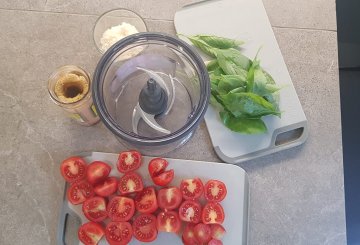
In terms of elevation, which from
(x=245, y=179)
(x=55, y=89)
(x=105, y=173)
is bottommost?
(x=245, y=179)

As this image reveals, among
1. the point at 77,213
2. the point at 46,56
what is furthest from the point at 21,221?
the point at 46,56

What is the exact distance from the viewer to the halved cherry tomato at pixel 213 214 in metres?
0.84

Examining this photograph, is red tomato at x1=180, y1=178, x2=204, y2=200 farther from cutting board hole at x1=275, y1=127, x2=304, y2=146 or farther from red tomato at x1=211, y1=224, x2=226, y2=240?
cutting board hole at x1=275, y1=127, x2=304, y2=146

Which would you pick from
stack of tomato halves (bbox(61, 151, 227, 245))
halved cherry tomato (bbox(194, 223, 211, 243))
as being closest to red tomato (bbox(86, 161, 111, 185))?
stack of tomato halves (bbox(61, 151, 227, 245))

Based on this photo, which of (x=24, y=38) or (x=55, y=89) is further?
(x=24, y=38)

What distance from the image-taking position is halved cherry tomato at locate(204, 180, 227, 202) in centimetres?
85

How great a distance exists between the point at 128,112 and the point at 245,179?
0.27m

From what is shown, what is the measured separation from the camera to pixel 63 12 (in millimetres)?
959

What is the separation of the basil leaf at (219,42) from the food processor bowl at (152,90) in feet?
0.26

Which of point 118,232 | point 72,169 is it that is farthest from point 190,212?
point 72,169

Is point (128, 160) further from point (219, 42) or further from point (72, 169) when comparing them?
point (219, 42)

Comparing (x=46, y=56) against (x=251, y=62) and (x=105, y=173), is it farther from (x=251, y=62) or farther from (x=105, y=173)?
(x=251, y=62)

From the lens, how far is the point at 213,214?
0.84m

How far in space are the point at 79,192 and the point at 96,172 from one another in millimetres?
54
